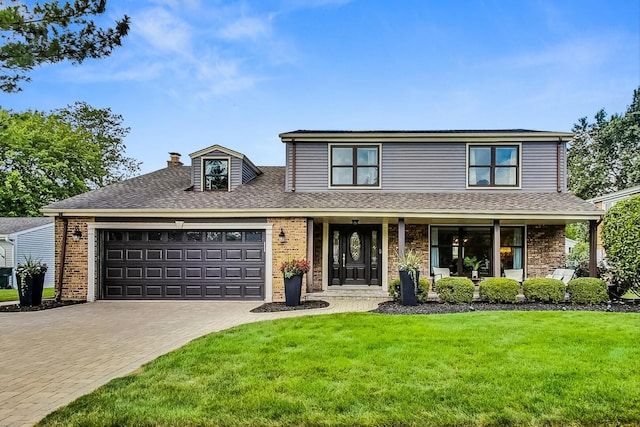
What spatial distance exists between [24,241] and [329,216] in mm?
20705

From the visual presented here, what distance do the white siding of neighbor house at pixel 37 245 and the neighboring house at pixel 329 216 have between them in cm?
1303

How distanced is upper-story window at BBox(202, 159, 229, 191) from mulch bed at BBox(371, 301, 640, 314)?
23.7ft

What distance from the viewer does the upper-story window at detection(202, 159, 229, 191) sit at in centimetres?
1412

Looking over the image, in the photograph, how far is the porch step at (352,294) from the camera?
1221 cm

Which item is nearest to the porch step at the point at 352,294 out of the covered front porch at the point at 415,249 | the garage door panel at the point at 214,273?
the covered front porch at the point at 415,249

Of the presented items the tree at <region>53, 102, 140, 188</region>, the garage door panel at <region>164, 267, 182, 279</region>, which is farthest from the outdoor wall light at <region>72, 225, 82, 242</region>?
the tree at <region>53, 102, 140, 188</region>

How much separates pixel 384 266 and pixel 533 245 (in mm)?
5211

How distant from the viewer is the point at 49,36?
7.25 metres

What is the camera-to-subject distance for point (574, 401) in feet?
13.1

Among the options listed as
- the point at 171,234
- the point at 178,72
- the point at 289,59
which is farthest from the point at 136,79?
the point at 171,234

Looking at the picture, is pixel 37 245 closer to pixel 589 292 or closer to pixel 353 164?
pixel 353 164

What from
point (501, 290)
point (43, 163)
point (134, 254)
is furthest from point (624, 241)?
point (43, 163)

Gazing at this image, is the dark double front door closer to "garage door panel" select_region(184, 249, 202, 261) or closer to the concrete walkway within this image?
the concrete walkway

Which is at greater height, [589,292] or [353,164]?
[353,164]
